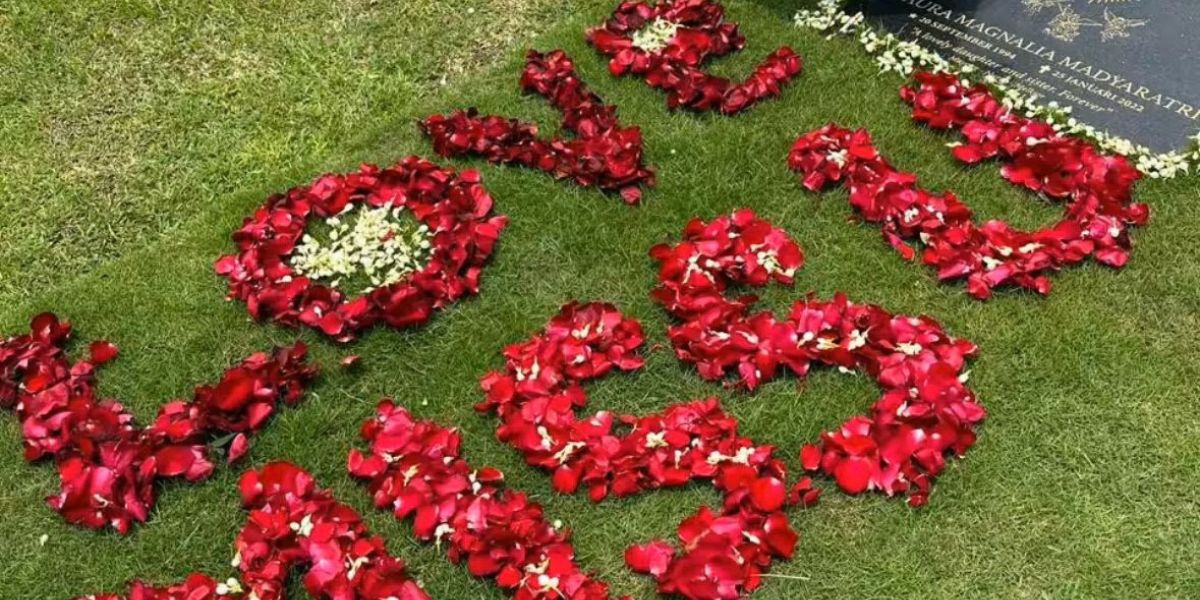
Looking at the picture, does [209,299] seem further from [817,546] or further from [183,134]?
[817,546]

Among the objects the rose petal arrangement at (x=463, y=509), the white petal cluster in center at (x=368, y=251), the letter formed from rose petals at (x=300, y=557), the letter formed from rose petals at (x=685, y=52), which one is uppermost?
the letter formed from rose petals at (x=685, y=52)

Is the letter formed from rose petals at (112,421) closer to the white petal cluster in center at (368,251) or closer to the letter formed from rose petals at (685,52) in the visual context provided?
the white petal cluster in center at (368,251)

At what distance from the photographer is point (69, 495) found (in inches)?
131

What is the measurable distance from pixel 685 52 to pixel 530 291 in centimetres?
156

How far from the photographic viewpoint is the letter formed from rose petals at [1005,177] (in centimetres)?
394

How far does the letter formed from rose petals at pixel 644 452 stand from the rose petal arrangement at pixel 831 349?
178mm

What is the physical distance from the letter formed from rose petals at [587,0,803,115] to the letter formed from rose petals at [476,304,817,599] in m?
1.40

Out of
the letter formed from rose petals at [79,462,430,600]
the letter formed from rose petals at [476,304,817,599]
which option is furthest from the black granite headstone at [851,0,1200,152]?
the letter formed from rose petals at [79,462,430,600]

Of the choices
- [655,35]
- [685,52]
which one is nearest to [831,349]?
[685,52]

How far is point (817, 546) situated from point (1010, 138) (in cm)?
208

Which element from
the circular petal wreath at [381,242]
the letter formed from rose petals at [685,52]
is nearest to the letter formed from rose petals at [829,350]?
the circular petal wreath at [381,242]

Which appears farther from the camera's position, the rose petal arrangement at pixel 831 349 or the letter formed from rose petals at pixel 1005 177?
the letter formed from rose petals at pixel 1005 177

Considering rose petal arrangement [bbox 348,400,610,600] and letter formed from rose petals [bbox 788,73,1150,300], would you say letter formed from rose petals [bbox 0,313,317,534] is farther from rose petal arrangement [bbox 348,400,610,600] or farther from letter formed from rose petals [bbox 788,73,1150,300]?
letter formed from rose petals [bbox 788,73,1150,300]

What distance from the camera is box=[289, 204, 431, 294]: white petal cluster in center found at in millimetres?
4086
